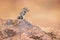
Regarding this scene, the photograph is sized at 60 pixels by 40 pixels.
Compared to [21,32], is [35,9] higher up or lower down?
lower down

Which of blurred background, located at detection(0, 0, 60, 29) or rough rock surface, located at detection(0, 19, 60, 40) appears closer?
rough rock surface, located at detection(0, 19, 60, 40)

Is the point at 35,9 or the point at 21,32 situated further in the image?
the point at 35,9

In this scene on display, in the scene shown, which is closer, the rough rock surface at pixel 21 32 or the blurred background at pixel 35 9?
the rough rock surface at pixel 21 32

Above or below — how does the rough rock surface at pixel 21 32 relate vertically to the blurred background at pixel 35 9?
above

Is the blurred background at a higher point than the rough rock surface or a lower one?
lower

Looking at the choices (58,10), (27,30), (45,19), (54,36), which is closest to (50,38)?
(54,36)
